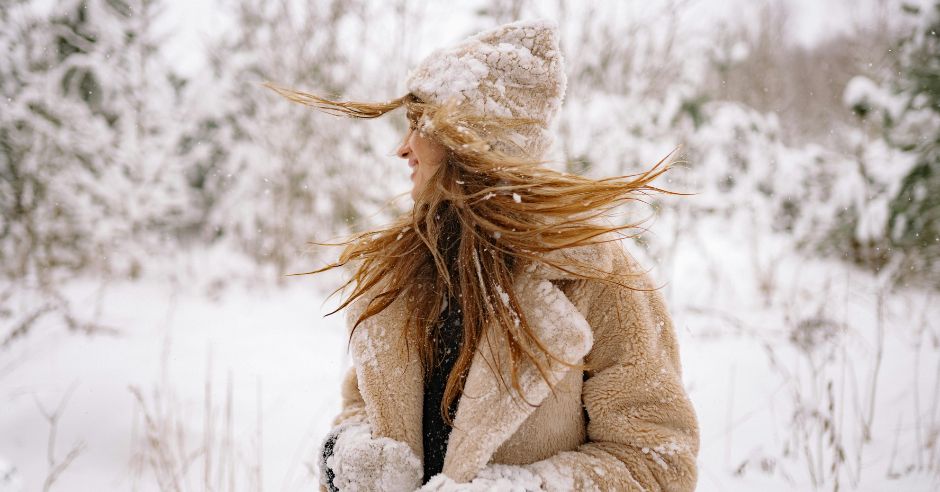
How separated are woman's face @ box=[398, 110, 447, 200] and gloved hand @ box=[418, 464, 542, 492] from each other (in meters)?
0.73

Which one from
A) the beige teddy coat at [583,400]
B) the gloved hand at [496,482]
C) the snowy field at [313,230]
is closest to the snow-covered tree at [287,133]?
the snowy field at [313,230]

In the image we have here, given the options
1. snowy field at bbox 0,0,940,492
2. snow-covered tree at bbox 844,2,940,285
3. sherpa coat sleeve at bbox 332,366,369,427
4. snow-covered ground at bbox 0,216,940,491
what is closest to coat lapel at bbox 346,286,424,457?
sherpa coat sleeve at bbox 332,366,369,427

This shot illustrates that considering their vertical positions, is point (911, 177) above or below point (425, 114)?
above

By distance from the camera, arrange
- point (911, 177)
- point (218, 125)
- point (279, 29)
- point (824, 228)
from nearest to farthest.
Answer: point (911, 177)
point (824, 228)
point (279, 29)
point (218, 125)

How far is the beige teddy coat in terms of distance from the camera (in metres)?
1.03

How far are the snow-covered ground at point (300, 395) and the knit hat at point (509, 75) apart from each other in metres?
1.74

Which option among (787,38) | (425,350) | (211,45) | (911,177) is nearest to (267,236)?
(211,45)

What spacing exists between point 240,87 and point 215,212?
2531 mm

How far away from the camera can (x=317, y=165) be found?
24.9 feet

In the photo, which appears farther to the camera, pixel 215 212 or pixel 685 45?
pixel 215 212

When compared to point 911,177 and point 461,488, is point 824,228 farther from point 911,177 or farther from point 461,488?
point 461,488

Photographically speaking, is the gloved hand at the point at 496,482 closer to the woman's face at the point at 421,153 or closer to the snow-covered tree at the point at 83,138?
the woman's face at the point at 421,153

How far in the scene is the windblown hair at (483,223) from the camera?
3.71ft

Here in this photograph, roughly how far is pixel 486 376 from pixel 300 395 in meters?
2.87
